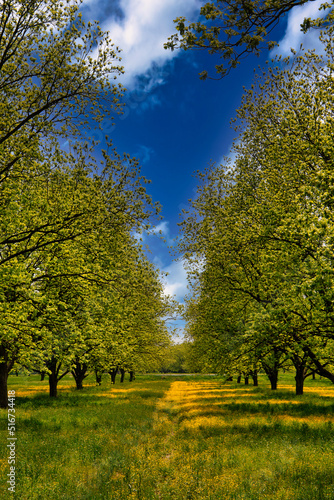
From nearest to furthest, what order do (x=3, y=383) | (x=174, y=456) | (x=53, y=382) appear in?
(x=174, y=456) → (x=3, y=383) → (x=53, y=382)

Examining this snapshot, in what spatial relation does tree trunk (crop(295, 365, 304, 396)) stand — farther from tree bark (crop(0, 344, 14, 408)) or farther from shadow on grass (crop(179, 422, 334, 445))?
tree bark (crop(0, 344, 14, 408))

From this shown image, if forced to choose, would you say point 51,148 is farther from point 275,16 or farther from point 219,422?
point 219,422

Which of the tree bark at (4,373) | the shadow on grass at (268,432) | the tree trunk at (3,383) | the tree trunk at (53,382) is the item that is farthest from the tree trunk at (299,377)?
the tree trunk at (3,383)

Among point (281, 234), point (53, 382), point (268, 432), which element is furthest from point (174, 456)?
point (53, 382)

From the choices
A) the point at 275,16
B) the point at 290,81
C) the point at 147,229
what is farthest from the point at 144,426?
the point at 290,81

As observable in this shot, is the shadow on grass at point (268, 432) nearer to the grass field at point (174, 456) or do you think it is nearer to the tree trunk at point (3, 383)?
the grass field at point (174, 456)

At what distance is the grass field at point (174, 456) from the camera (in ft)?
24.8

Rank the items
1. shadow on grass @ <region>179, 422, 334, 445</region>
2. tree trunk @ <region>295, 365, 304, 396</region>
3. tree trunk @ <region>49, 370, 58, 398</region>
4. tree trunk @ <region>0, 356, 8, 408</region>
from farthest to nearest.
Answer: tree trunk @ <region>49, 370, 58, 398</region>, tree trunk @ <region>295, 365, 304, 396</region>, tree trunk @ <region>0, 356, 8, 408</region>, shadow on grass @ <region>179, 422, 334, 445</region>

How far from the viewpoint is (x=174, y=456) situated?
10.5m

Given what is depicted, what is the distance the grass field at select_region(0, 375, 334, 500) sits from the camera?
24.8ft

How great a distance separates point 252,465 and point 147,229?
9592 mm

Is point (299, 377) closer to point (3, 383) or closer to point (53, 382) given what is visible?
point (53, 382)

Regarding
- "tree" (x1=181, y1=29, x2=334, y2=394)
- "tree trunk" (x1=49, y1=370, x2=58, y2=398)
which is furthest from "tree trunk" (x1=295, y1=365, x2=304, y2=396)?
"tree trunk" (x1=49, y1=370, x2=58, y2=398)

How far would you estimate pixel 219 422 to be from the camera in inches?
617
